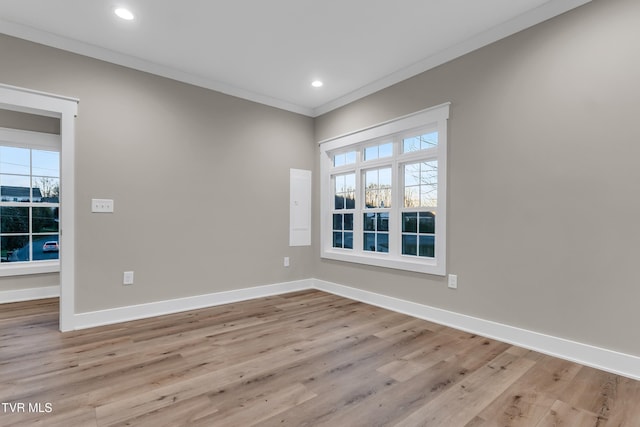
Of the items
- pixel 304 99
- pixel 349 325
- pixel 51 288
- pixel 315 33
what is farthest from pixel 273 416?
pixel 51 288

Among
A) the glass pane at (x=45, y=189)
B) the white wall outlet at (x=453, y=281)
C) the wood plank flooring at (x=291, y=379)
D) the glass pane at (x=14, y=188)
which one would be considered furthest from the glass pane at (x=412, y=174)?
the glass pane at (x=14, y=188)

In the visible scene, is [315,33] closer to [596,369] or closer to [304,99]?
[304,99]

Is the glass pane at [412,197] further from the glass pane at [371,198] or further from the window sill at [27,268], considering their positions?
the window sill at [27,268]

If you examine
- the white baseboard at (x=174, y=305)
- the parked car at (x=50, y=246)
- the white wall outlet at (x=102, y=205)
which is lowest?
the white baseboard at (x=174, y=305)

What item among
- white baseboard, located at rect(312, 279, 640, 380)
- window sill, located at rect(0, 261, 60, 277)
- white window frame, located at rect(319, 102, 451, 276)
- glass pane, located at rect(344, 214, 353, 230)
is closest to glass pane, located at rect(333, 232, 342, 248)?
white window frame, located at rect(319, 102, 451, 276)

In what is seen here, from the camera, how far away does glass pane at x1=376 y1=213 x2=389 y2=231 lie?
13.2 feet

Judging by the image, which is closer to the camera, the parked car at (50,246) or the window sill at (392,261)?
the window sill at (392,261)

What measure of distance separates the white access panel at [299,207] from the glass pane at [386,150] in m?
1.21

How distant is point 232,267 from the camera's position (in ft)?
13.4

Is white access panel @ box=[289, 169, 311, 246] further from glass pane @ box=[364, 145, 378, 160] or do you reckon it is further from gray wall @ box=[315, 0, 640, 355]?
gray wall @ box=[315, 0, 640, 355]

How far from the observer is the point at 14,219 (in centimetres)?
423

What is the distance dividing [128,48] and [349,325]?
3.53 metres

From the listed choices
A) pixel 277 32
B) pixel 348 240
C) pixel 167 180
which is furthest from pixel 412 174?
pixel 167 180

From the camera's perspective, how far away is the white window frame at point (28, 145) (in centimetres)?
406
